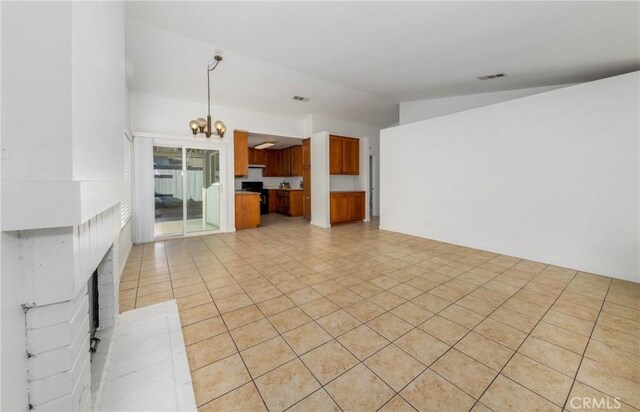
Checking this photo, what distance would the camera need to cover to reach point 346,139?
22.6ft

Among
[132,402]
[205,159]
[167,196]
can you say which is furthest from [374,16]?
[167,196]

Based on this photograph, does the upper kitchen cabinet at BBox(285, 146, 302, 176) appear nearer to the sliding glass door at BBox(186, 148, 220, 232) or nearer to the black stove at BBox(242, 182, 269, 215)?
the black stove at BBox(242, 182, 269, 215)

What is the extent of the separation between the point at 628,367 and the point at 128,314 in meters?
3.85

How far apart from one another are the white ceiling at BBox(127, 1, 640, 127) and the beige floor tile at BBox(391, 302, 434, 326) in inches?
119

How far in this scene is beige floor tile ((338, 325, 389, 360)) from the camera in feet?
5.87

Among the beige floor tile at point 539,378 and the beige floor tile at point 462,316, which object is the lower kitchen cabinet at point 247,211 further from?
the beige floor tile at point 539,378

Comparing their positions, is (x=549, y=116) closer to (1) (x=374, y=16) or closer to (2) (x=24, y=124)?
(1) (x=374, y=16)

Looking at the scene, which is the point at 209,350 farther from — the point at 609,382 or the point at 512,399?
the point at 609,382

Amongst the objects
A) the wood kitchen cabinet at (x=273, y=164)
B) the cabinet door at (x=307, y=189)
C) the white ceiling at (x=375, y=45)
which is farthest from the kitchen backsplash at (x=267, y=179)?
the white ceiling at (x=375, y=45)

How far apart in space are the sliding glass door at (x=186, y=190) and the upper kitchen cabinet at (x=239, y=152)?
1.31 feet

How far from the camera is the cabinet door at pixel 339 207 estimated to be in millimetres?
6609

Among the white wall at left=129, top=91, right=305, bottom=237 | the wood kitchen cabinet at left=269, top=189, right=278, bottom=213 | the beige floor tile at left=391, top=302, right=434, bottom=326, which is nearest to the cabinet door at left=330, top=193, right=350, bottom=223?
the white wall at left=129, top=91, right=305, bottom=237

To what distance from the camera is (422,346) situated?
185 cm

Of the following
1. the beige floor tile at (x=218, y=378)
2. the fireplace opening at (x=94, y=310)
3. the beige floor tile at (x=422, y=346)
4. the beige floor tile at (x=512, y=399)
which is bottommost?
the beige floor tile at (x=512, y=399)
